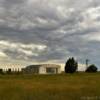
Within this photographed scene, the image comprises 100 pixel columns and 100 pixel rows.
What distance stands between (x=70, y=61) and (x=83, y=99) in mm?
91270

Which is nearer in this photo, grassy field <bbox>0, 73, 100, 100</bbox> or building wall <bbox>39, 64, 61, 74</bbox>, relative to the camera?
grassy field <bbox>0, 73, 100, 100</bbox>

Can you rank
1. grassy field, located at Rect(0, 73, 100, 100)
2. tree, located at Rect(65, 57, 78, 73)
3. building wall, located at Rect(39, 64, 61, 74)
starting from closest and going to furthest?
grassy field, located at Rect(0, 73, 100, 100)
tree, located at Rect(65, 57, 78, 73)
building wall, located at Rect(39, 64, 61, 74)

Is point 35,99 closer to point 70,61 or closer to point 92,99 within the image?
point 92,99

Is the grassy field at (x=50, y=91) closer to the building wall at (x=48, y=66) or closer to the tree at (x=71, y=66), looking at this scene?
the tree at (x=71, y=66)

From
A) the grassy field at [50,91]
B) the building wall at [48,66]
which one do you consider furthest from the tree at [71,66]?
the grassy field at [50,91]

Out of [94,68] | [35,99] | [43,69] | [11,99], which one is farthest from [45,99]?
[43,69]

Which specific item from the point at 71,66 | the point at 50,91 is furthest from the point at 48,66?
the point at 50,91

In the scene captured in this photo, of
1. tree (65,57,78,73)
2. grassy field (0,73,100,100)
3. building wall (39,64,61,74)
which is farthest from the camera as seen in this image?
building wall (39,64,61,74)

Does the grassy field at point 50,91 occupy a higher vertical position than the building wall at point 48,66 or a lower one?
lower

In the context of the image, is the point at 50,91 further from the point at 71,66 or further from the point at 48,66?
the point at 48,66

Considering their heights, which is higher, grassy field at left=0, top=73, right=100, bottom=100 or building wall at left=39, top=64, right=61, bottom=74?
building wall at left=39, top=64, right=61, bottom=74

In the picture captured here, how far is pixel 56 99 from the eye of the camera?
1898 centimetres

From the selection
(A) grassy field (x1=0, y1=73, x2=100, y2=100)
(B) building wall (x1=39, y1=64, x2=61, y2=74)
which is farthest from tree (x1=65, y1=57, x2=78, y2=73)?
(A) grassy field (x1=0, y1=73, x2=100, y2=100)

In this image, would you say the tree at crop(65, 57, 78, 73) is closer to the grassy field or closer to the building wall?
the building wall
